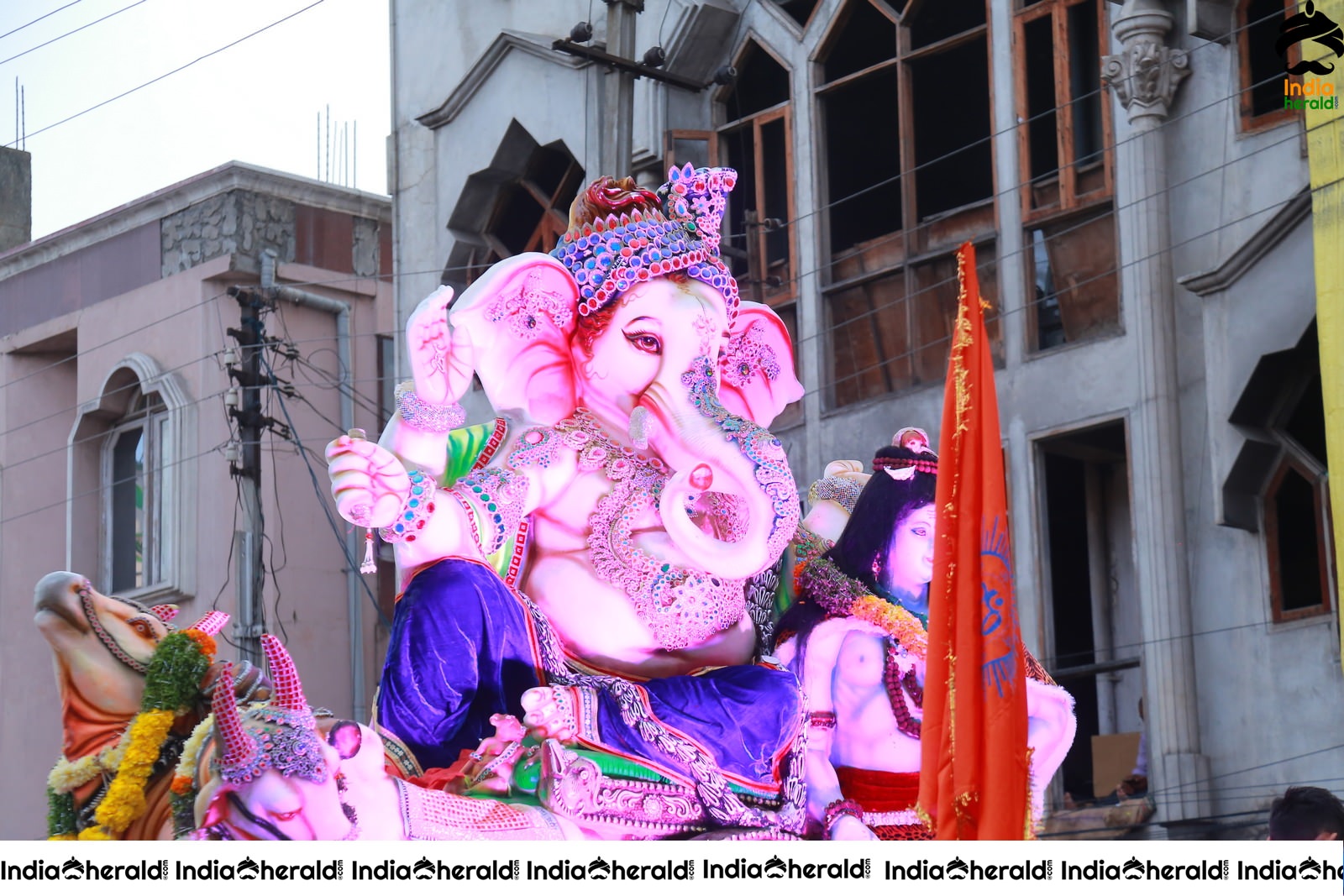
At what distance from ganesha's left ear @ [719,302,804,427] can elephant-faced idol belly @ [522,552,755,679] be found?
0.61 metres

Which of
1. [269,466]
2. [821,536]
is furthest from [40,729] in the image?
[821,536]

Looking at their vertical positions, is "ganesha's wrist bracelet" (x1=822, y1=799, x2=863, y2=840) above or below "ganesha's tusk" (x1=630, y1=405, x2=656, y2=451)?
below

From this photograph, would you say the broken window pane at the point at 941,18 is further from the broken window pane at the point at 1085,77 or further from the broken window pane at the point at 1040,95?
the broken window pane at the point at 1085,77

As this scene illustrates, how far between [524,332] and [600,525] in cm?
47

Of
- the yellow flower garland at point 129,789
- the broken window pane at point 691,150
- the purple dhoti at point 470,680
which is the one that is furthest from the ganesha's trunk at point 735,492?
the broken window pane at point 691,150

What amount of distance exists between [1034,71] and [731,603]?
723 cm

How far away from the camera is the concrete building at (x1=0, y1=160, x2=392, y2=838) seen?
46.0 ft

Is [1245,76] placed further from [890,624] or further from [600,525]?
[600,525]

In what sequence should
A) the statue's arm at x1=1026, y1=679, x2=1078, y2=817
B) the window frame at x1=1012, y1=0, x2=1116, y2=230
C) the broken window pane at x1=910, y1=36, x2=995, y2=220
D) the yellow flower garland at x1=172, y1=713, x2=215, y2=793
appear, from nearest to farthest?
the yellow flower garland at x1=172, y1=713, x2=215, y2=793
the statue's arm at x1=1026, y1=679, x2=1078, y2=817
the window frame at x1=1012, y1=0, x2=1116, y2=230
the broken window pane at x1=910, y1=36, x2=995, y2=220

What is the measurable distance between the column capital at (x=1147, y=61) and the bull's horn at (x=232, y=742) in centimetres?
742

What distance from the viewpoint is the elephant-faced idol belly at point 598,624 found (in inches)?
162

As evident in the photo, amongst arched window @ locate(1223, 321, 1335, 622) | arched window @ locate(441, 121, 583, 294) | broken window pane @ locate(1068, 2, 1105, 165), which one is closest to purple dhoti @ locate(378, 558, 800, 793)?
arched window @ locate(1223, 321, 1335, 622)

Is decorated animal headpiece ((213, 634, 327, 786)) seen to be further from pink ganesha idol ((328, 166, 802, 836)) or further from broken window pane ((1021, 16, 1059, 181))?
broken window pane ((1021, 16, 1059, 181))

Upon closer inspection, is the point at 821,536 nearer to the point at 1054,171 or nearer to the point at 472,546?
the point at 472,546
